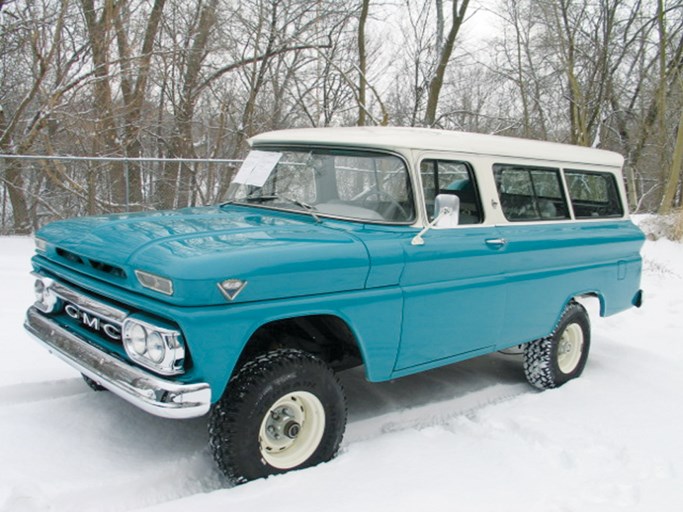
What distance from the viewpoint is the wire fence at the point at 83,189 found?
10.1 meters

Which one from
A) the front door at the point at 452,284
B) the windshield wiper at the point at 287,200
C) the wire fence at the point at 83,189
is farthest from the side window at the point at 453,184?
A: the wire fence at the point at 83,189

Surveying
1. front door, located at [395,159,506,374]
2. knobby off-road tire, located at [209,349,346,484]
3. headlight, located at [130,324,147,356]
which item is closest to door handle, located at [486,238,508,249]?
front door, located at [395,159,506,374]

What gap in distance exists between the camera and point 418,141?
3.83m

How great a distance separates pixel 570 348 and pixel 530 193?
1463mm

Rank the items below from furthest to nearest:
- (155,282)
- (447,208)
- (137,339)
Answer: (447,208), (137,339), (155,282)

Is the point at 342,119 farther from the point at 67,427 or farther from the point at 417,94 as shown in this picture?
the point at 67,427

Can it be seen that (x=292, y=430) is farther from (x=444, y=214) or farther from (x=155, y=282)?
(x=444, y=214)

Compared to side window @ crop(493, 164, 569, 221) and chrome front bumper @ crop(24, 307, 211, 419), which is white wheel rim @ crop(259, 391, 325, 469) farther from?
side window @ crop(493, 164, 569, 221)

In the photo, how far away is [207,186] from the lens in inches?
442

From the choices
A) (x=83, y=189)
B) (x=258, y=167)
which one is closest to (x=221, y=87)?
(x=83, y=189)

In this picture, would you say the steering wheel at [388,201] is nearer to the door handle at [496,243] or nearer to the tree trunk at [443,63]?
the door handle at [496,243]

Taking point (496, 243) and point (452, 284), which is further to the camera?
point (496, 243)

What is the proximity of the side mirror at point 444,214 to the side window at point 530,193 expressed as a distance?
92 cm

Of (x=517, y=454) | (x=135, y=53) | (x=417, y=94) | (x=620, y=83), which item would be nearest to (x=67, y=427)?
(x=517, y=454)
